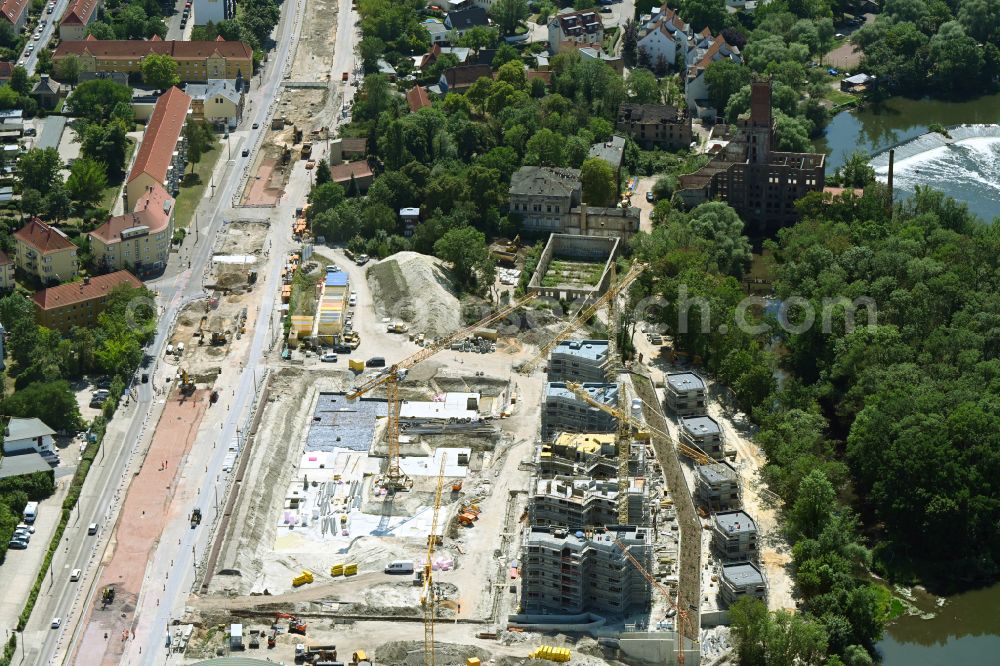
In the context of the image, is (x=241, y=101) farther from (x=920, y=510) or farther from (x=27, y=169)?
(x=920, y=510)

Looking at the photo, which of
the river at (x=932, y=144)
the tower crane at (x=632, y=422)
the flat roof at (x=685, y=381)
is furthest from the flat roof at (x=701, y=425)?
the river at (x=932, y=144)

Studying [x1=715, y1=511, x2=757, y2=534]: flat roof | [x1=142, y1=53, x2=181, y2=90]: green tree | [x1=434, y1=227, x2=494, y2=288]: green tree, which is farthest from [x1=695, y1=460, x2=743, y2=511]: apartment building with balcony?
[x1=142, y1=53, x2=181, y2=90]: green tree

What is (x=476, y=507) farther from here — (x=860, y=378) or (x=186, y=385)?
(x=860, y=378)

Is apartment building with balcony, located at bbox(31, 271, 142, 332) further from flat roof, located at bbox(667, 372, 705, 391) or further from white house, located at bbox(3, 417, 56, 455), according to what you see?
flat roof, located at bbox(667, 372, 705, 391)

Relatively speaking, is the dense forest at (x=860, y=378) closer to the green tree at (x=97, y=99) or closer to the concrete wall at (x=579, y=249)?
the concrete wall at (x=579, y=249)

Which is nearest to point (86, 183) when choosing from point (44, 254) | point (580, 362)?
point (44, 254)
